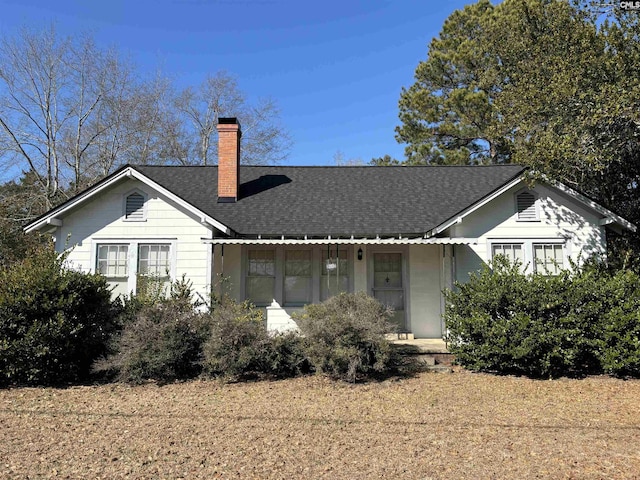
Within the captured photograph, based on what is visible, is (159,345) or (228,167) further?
(228,167)

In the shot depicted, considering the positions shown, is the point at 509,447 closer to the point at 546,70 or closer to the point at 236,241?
the point at 236,241

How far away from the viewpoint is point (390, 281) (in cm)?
1322

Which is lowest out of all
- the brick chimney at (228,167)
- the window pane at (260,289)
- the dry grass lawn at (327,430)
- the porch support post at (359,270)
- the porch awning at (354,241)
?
the dry grass lawn at (327,430)

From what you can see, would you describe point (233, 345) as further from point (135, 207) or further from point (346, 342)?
point (135, 207)

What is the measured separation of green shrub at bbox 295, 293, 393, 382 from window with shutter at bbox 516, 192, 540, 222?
5482mm

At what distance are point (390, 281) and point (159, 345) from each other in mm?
6664

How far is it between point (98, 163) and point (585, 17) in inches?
991

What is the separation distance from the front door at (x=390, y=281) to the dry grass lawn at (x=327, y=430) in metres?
3.80

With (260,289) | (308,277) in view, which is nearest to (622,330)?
(308,277)

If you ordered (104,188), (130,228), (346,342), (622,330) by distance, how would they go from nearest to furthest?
(346,342) < (622,330) < (104,188) < (130,228)

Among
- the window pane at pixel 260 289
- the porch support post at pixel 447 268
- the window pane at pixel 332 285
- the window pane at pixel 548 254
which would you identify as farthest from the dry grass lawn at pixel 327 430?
the window pane at pixel 332 285

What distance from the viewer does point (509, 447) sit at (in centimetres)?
573

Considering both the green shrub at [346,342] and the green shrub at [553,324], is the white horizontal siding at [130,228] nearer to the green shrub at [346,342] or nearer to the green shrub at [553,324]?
the green shrub at [346,342]

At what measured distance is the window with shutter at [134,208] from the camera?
1260 centimetres
